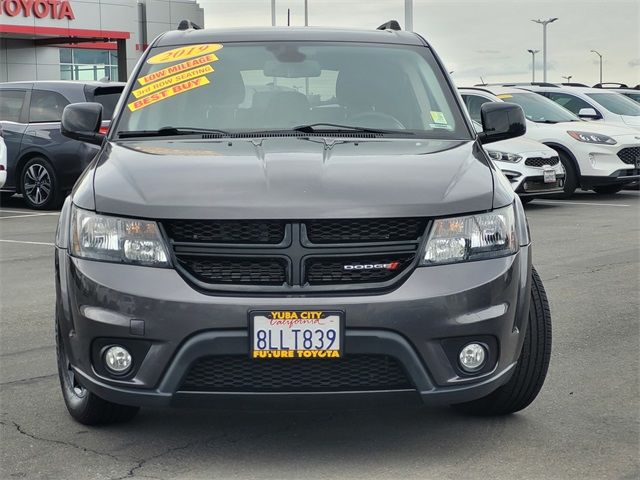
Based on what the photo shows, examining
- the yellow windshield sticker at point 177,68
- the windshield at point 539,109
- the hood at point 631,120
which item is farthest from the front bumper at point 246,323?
the hood at point 631,120

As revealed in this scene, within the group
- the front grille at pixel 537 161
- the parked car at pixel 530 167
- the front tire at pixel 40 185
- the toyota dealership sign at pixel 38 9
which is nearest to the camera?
the parked car at pixel 530 167

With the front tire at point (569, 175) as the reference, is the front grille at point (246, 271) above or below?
above

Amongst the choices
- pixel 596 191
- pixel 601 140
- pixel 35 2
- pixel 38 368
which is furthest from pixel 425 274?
pixel 35 2

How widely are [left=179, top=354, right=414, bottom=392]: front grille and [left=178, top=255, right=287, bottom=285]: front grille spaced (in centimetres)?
28

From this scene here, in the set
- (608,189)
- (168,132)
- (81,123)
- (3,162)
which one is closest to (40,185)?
(3,162)

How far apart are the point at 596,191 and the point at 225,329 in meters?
15.5

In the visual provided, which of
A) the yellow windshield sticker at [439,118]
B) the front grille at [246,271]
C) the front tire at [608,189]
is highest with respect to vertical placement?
the yellow windshield sticker at [439,118]

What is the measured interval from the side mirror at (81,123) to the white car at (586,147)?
37.7ft

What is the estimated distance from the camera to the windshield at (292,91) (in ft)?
16.9

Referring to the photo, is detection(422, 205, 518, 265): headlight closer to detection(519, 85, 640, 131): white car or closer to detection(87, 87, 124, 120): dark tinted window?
detection(87, 87, 124, 120): dark tinted window

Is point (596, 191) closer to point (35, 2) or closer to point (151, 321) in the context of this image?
point (151, 321)

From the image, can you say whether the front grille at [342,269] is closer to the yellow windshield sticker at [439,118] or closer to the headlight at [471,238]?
the headlight at [471,238]

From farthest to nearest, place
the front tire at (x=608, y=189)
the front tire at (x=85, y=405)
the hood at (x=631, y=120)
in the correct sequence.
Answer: the hood at (x=631, y=120)
the front tire at (x=608, y=189)
the front tire at (x=85, y=405)

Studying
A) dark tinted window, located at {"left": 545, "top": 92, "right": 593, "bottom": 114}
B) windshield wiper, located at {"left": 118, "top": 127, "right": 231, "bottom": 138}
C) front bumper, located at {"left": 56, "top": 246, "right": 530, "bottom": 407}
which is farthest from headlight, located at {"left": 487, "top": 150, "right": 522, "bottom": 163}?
front bumper, located at {"left": 56, "top": 246, "right": 530, "bottom": 407}
